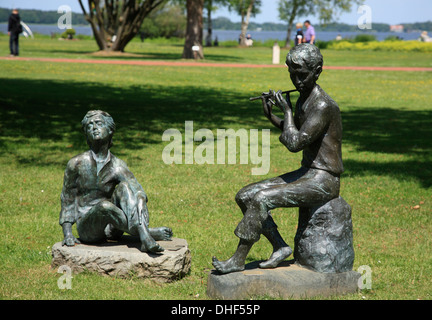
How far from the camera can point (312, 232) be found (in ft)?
16.3

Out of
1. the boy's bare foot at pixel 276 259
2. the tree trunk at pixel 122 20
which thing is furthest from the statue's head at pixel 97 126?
the tree trunk at pixel 122 20

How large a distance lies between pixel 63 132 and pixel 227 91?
30.1 ft

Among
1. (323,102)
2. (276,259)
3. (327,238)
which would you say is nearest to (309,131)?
(323,102)

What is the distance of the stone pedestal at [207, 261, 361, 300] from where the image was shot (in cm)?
477

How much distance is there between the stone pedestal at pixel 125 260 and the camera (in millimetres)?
5180

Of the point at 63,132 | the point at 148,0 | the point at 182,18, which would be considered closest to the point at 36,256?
the point at 63,132

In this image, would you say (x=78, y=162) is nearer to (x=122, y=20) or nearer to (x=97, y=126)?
(x=97, y=126)

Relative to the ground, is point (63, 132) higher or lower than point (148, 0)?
lower

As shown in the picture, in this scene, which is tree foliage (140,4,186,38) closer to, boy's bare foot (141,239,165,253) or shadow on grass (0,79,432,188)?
shadow on grass (0,79,432,188)

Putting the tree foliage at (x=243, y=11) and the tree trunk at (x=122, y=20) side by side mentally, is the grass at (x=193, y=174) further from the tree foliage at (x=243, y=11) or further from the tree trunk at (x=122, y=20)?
the tree foliage at (x=243, y=11)

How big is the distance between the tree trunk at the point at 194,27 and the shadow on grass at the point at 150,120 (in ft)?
35.4

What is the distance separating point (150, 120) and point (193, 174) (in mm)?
5252

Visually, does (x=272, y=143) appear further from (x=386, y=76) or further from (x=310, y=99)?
(x=386, y=76)

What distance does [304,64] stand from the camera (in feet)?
15.4
